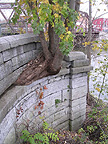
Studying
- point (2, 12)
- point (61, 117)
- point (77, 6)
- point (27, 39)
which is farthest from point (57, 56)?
point (2, 12)

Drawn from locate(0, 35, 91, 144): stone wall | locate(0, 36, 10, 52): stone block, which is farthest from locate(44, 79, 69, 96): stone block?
locate(0, 36, 10, 52): stone block

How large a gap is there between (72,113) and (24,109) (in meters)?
1.82

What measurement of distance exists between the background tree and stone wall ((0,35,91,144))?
0.21m

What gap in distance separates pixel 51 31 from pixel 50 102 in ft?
5.48

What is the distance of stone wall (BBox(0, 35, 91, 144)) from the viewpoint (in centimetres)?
236

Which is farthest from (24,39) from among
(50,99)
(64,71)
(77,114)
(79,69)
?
(77,114)

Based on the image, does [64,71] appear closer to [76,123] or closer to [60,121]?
[60,121]

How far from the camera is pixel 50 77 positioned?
3.42m

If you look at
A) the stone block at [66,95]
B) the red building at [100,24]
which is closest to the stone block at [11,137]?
the stone block at [66,95]

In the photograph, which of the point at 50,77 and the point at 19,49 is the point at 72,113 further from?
the point at 19,49

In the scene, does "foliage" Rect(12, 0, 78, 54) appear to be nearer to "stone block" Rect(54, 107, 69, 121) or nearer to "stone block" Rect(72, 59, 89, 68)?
"stone block" Rect(72, 59, 89, 68)

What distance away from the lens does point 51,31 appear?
343 centimetres

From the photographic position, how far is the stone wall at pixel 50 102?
7.74ft

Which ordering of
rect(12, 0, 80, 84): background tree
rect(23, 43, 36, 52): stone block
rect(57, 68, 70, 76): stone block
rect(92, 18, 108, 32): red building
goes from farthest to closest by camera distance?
rect(92, 18, 108, 32): red building, rect(57, 68, 70, 76): stone block, rect(23, 43, 36, 52): stone block, rect(12, 0, 80, 84): background tree
